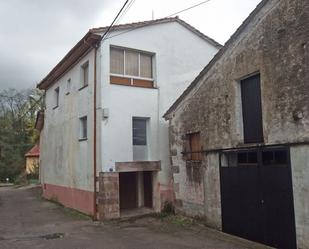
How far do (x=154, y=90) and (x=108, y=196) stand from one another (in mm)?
4801

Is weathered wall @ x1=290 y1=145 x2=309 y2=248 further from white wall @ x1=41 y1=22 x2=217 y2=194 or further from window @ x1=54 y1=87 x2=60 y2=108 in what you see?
window @ x1=54 y1=87 x2=60 y2=108

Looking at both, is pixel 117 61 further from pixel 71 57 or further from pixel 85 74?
pixel 71 57

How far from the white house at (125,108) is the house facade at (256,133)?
2193mm

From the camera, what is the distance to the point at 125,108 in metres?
14.6

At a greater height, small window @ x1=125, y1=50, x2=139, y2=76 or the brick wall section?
small window @ x1=125, y1=50, x2=139, y2=76

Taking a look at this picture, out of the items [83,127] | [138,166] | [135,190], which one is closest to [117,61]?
[83,127]

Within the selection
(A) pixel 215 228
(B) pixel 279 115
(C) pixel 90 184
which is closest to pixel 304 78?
(B) pixel 279 115

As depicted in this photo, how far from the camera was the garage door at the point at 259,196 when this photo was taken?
29.7 feet

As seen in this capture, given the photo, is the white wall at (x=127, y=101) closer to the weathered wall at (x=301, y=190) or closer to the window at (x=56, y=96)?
the window at (x=56, y=96)

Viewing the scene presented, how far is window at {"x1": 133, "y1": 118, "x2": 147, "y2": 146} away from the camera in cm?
1502

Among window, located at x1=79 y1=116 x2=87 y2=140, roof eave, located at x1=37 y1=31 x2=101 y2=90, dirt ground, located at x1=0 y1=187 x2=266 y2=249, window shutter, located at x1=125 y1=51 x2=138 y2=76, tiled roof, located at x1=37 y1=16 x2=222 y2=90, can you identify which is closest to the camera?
dirt ground, located at x1=0 y1=187 x2=266 y2=249

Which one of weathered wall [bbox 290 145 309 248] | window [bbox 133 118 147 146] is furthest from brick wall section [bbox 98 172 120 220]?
weathered wall [bbox 290 145 309 248]

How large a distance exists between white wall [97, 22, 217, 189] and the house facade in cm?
216

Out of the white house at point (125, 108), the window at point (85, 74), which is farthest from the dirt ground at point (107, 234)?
the window at point (85, 74)
